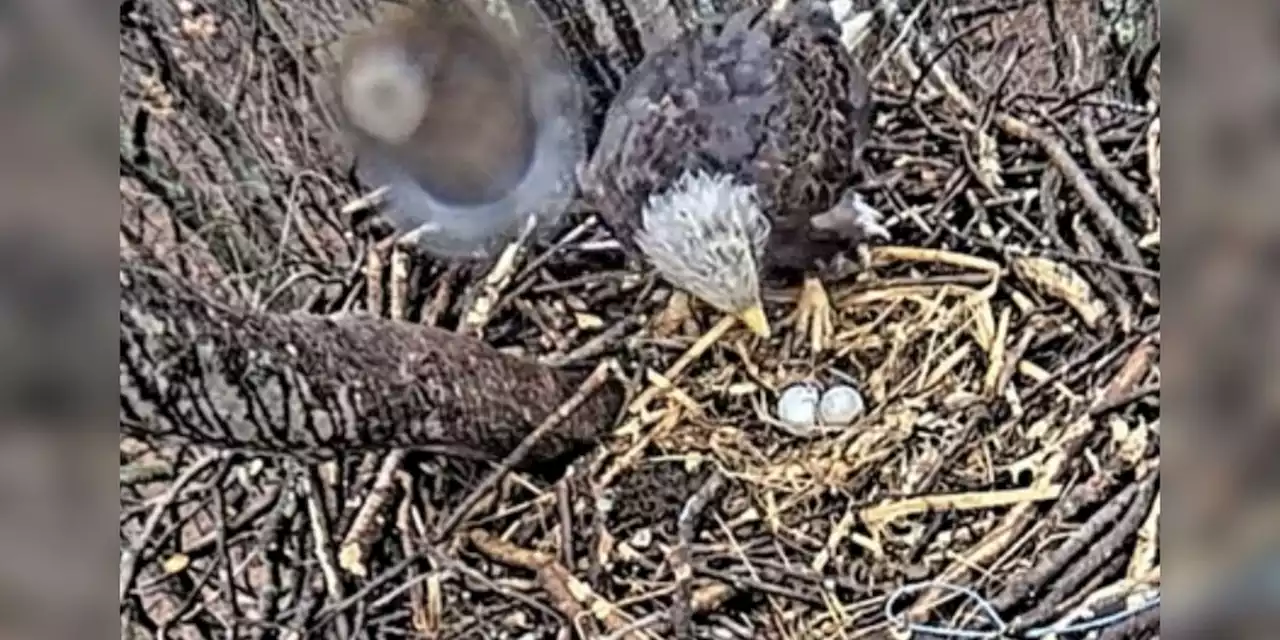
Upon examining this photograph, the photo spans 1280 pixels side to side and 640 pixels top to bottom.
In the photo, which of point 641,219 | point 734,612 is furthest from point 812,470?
point 641,219

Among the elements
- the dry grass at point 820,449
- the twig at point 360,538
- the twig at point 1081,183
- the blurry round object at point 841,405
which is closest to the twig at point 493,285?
the dry grass at point 820,449

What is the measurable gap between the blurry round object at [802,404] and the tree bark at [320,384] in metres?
0.13

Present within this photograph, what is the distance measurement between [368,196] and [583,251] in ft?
0.55

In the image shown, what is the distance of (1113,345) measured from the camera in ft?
2.78

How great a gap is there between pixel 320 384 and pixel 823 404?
0.37 metres

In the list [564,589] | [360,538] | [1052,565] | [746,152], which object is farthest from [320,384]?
[1052,565]

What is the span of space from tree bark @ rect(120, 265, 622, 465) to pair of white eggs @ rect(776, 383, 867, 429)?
0.44 feet

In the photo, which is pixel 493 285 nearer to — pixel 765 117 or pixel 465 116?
pixel 465 116

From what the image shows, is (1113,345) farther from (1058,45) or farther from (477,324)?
Result: (477,324)

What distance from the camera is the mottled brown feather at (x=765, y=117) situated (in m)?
0.84

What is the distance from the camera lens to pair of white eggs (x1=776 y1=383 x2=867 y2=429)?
2.82 feet

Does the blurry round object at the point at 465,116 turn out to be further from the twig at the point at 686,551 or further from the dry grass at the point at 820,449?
the twig at the point at 686,551

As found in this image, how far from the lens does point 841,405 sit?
859 millimetres
